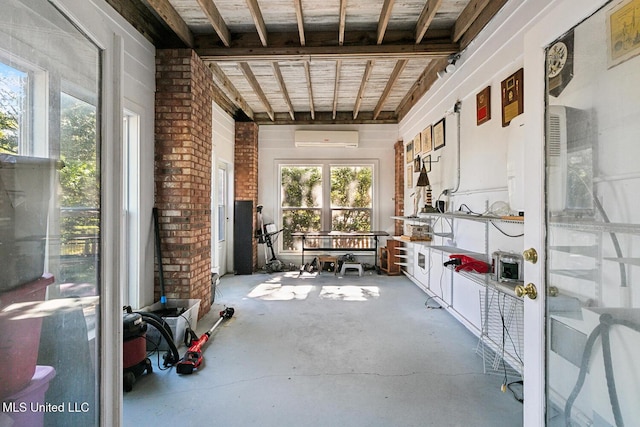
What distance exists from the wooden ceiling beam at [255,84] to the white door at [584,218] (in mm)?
3750

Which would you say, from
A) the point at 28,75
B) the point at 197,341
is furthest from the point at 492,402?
the point at 28,75

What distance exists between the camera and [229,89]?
199 inches

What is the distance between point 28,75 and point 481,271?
9.98 feet

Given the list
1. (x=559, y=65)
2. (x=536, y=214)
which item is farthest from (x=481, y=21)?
(x=536, y=214)

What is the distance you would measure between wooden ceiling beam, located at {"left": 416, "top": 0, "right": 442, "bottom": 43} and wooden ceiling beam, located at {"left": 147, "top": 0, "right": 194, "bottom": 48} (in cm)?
256

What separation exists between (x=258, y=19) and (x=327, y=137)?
3.60 m

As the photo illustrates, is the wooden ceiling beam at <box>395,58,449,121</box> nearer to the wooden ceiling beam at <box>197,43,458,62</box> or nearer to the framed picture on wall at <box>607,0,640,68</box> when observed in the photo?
the wooden ceiling beam at <box>197,43,458,62</box>

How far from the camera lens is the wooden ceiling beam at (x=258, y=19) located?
294cm

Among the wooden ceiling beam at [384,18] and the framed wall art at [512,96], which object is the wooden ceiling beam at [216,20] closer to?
A: the wooden ceiling beam at [384,18]

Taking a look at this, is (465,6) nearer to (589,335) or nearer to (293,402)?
(589,335)

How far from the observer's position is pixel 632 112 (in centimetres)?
114


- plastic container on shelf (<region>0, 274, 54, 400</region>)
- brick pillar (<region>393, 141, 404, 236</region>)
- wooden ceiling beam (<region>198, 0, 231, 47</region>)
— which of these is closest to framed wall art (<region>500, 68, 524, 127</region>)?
wooden ceiling beam (<region>198, 0, 231, 47</region>)

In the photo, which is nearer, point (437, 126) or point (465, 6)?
point (465, 6)

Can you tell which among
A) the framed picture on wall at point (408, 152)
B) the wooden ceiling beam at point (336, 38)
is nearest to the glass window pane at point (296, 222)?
the framed picture on wall at point (408, 152)
